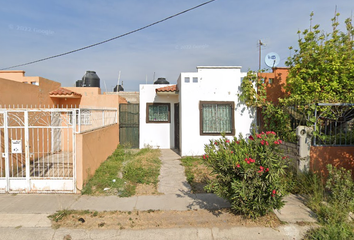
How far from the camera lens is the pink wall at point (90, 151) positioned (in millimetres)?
5336

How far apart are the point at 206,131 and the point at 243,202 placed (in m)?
4.88

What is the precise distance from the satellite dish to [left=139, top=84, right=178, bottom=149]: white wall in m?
4.21

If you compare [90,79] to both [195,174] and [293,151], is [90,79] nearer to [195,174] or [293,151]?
[195,174]

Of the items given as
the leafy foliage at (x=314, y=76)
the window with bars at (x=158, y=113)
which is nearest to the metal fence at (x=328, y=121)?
the leafy foliage at (x=314, y=76)

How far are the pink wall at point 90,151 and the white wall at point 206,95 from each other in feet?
9.40

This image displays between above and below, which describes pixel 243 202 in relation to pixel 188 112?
below

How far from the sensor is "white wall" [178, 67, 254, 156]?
28.0 ft

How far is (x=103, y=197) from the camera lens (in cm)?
506

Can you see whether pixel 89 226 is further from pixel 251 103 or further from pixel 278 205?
pixel 251 103

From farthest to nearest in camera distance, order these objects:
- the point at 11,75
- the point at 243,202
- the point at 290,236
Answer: the point at 11,75 → the point at 243,202 → the point at 290,236

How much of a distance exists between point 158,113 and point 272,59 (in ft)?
17.8

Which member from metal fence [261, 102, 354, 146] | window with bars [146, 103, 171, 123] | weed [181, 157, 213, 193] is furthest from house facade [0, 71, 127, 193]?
metal fence [261, 102, 354, 146]

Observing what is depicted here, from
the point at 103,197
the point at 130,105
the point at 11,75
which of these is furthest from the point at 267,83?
the point at 11,75

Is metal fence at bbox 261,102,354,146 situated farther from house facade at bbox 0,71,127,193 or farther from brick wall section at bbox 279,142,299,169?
house facade at bbox 0,71,127,193
